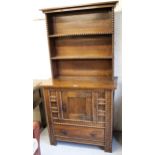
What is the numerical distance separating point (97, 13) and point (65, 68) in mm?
878

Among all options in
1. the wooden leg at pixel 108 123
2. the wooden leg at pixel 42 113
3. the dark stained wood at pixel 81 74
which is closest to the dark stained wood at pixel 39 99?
the wooden leg at pixel 42 113

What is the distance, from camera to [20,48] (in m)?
0.62

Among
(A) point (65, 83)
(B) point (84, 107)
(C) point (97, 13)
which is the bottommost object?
(B) point (84, 107)

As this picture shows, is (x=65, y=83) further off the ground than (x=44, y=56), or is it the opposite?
(x=44, y=56)

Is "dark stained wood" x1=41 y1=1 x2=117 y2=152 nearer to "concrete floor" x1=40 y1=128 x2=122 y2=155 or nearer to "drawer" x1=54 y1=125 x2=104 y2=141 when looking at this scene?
"drawer" x1=54 y1=125 x2=104 y2=141

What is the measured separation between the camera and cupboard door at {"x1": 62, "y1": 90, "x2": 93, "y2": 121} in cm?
197

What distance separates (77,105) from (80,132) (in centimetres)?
37

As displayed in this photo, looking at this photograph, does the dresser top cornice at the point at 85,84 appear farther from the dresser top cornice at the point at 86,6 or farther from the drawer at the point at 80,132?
the dresser top cornice at the point at 86,6

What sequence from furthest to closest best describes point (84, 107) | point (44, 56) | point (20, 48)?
point (44, 56) < point (84, 107) < point (20, 48)

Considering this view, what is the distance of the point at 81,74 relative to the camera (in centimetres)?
234

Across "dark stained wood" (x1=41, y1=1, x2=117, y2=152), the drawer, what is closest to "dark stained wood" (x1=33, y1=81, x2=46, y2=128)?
"dark stained wood" (x1=41, y1=1, x2=117, y2=152)
